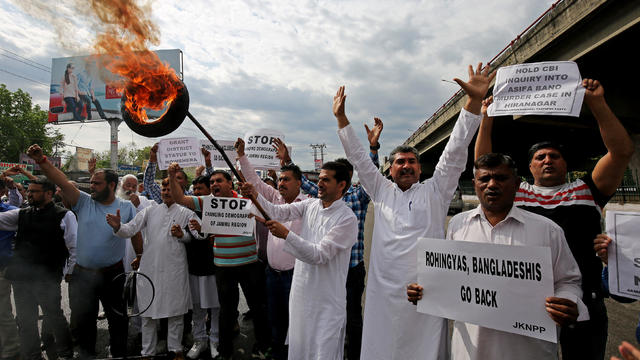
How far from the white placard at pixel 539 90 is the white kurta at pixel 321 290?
5.58ft

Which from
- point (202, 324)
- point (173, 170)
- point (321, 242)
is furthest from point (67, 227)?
point (321, 242)

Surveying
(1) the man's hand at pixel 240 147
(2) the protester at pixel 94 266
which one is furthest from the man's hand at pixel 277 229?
(2) the protester at pixel 94 266

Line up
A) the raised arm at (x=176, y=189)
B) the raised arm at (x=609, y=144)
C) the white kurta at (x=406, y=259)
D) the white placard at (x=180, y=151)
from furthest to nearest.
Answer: the white placard at (x=180, y=151) → the raised arm at (x=176, y=189) → the white kurta at (x=406, y=259) → the raised arm at (x=609, y=144)

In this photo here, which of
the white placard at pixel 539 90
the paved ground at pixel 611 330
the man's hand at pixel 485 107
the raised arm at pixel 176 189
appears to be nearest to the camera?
the white placard at pixel 539 90

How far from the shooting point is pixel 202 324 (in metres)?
4.27

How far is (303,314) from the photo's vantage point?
282 centimetres

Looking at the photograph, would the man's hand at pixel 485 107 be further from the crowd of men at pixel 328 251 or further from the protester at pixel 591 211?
the protester at pixel 591 211

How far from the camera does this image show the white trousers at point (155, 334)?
12.1ft

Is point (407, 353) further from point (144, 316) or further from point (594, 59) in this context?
point (594, 59)

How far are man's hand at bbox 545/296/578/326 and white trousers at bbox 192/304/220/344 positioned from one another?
3681mm

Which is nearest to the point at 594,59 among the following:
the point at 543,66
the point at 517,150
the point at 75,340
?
the point at 543,66

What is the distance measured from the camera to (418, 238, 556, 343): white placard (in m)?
1.75

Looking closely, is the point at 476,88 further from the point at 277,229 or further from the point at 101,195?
the point at 101,195

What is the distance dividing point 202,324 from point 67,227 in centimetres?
207
